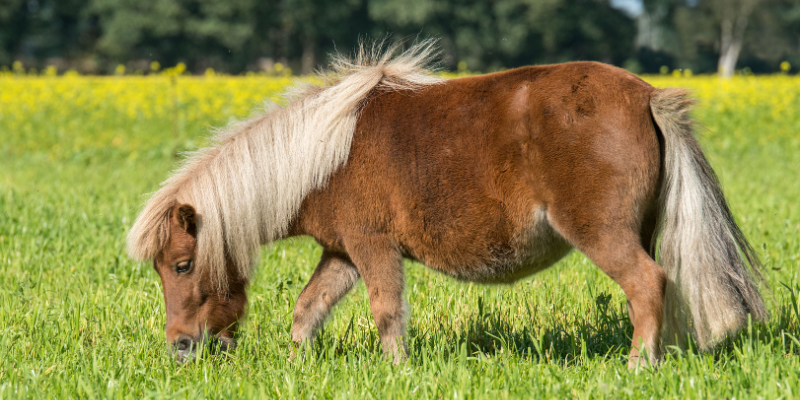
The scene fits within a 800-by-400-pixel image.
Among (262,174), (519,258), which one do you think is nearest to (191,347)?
(262,174)

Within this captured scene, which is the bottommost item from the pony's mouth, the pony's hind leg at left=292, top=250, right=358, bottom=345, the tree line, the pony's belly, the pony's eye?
the pony's mouth

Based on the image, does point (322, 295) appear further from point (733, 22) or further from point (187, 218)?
point (733, 22)

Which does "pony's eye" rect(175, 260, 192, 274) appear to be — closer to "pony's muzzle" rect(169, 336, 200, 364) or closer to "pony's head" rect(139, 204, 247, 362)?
"pony's head" rect(139, 204, 247, 362)

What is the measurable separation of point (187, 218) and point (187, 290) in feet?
Result: 1.32

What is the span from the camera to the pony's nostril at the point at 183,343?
3576mm

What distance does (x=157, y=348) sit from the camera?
3768mm

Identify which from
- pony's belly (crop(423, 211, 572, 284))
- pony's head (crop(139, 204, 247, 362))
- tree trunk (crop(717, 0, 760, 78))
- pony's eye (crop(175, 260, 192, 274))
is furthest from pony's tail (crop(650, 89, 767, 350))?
tree trunk (crop(717, 0, 760, 78))

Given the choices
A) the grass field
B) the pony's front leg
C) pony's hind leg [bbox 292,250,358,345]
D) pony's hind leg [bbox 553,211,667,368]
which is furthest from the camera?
A: pony's hind leg [bbox 292,250,358,345]

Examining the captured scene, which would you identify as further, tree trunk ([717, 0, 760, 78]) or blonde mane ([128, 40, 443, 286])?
tree trunk ([717, 0, 760, 78])

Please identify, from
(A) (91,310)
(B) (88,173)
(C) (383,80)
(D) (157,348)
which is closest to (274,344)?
(D) (157,348)

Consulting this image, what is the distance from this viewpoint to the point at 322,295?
12.7ft

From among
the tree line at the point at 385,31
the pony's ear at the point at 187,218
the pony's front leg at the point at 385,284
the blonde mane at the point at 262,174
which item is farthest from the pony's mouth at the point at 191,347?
the tree line at the point at 385,31

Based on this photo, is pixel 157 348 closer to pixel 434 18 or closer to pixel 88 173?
pixel 88 173

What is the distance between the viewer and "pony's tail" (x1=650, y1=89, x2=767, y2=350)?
3162 mm
